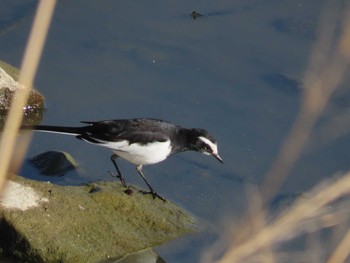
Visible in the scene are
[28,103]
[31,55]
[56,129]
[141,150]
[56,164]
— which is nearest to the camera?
[31,55]

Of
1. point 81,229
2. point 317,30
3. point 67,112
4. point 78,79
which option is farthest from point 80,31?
point 81,229

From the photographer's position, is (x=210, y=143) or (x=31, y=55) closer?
(x=31, y=55)

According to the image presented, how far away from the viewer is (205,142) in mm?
6367

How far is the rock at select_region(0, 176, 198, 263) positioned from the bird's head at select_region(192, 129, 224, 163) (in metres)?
0.52

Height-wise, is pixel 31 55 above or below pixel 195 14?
below

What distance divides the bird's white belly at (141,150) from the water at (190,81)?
0.45 metres

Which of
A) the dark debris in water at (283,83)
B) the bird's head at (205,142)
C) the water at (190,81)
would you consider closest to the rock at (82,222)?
the water at (190,81)

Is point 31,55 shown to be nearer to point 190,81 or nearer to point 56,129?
point 56,129

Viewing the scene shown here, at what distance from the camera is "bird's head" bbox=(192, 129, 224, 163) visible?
6.35 metres

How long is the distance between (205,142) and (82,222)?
4.22ft

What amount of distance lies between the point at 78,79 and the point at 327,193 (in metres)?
5.85

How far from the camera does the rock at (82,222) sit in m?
5.14

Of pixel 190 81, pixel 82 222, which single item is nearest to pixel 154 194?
pixel 82 222

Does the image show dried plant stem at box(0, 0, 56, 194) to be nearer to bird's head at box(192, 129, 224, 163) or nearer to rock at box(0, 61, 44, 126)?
bird's head at box(192, 129, 224, 163)
